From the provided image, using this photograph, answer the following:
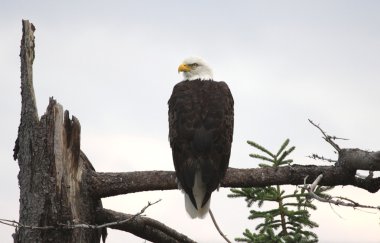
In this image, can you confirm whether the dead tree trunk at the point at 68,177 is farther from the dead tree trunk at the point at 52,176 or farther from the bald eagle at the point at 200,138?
the bald eagle at the point at 200,138

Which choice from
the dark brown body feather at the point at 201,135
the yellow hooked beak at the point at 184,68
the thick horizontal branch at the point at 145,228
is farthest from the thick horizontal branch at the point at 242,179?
the yellow hooked beak at the point at 184,68

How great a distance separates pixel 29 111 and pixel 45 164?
0.74 m

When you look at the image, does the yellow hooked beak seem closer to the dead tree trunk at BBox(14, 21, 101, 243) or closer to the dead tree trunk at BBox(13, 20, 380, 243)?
the dead tree trunk at BBox(13, 20, 380, 243)

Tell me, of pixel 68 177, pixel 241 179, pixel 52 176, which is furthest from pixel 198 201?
pixel 52 176

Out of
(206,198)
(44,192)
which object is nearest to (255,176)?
(206,198)

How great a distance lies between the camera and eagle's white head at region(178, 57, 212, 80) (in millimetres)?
7977

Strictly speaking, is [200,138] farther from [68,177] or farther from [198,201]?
[68,177]

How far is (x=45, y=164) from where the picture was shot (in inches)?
226

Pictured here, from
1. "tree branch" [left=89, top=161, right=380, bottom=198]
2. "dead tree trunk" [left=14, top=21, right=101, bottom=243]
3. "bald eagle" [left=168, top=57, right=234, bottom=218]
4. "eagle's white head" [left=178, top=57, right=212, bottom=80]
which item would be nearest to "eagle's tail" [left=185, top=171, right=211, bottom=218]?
"bald eagle" [left=168, top=57, right=234, bottom=218]

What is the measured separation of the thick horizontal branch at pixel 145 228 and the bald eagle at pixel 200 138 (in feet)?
1.16

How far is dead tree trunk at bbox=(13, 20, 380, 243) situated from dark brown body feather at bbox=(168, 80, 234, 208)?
177mm

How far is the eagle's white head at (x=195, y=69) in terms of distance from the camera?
798 cm

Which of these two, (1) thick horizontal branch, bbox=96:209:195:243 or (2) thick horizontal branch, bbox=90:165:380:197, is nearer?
(2) thick horizontal branch, bbox=90:165:380:197

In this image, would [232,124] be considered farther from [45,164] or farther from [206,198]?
[45,164]
